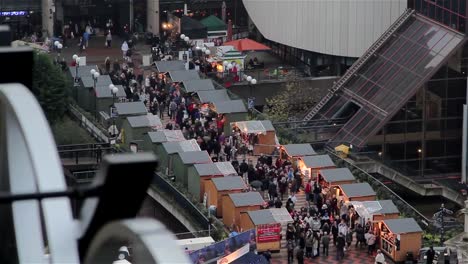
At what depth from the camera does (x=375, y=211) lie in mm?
43844

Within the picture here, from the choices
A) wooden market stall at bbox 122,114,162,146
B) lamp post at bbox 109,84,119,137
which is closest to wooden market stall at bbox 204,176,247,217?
wooden market stall at bbox 122,114,162,146

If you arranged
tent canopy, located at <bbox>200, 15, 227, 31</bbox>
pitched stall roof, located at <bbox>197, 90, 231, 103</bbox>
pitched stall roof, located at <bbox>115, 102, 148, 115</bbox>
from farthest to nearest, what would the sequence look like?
tent canopy, located at <bbox>200, 15, 227, 31</bbox>, pitched stall roof, located at <bbox>197, 90, 231, 103</bbox>, pitched stall roof, located at <bbox>115, 102, 148, 115</bbox>

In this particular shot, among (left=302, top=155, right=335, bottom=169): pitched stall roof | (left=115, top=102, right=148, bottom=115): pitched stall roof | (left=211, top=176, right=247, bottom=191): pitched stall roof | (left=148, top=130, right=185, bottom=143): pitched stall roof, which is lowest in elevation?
(left=211, top=176, right=247, bottom=191): pitched stall roof

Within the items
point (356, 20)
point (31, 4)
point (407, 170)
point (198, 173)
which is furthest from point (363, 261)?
point (31, 4)

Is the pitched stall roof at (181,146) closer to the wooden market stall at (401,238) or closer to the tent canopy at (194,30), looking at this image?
the wooden market stall at (401,238)

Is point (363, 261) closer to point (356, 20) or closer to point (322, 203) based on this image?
point (322, 203)

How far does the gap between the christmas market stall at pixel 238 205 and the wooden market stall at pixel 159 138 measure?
7435 millimetres

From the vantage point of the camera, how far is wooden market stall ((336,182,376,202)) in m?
45.6

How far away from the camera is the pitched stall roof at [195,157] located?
162 feet

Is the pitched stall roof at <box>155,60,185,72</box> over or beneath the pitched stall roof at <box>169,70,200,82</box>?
over

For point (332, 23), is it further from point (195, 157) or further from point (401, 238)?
point (401, 238)

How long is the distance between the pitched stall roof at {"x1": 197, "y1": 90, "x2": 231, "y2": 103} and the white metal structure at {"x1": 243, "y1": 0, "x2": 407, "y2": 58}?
10203mm

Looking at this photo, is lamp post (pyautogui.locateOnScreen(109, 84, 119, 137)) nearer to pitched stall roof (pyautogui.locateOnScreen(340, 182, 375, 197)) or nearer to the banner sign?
pitched stall roof (pyautogui.locateOnScreen(340, 182, 375, 197))

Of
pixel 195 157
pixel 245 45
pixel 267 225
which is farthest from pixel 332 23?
pixel 267 225
